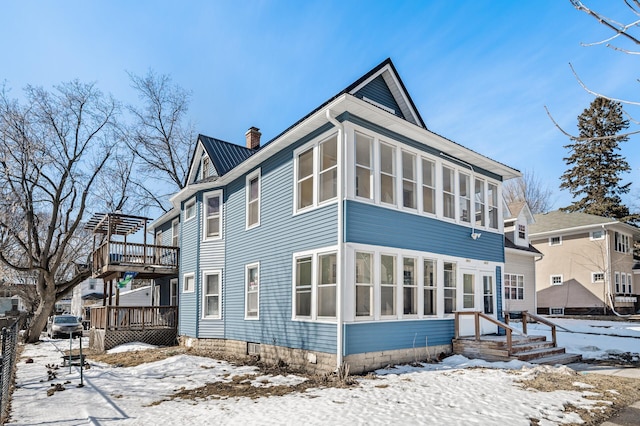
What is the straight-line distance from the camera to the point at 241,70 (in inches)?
536

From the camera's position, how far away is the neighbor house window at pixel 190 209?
1711 cm

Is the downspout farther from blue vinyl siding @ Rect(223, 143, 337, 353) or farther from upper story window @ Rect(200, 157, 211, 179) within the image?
upper story window @ Rect(200, 157, 211, 179)

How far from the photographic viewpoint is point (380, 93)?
42.8 feet

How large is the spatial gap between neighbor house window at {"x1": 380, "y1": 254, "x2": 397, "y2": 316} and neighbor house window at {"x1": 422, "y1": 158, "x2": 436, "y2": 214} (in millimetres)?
2153

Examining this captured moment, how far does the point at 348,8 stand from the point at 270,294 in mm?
7528

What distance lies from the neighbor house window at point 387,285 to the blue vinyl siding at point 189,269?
→ 798 centimetres

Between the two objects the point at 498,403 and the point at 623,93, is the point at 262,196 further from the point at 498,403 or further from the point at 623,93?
the point at 623,93

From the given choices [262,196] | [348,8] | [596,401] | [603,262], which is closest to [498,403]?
[596,401]

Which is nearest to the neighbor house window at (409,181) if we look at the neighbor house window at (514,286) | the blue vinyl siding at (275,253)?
the blue vinyl siding at (275,253)

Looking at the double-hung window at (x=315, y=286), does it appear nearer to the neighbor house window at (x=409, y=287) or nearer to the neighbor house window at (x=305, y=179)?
the neighbor house window at (x=305, y=179)

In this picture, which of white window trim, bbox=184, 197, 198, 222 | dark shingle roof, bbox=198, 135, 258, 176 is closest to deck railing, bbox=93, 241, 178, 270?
white window trim, bbox=184, 197, 198, 222

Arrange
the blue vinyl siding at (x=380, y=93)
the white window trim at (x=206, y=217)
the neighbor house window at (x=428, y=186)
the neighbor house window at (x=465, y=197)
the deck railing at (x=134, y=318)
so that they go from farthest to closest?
the deck railing at (x=134, y=318), the white window trim at (x=206, y=217), the neighbor house window at (x=465, y=197), the blue vinyl siding at (x=380, y=93), the neighbor house window at (x=428, y=186)

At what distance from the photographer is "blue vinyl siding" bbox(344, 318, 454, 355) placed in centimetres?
970

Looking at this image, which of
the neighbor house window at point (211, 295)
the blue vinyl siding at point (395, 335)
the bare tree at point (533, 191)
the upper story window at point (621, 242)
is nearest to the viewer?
the blue vinyl siding at point (395, 335)
